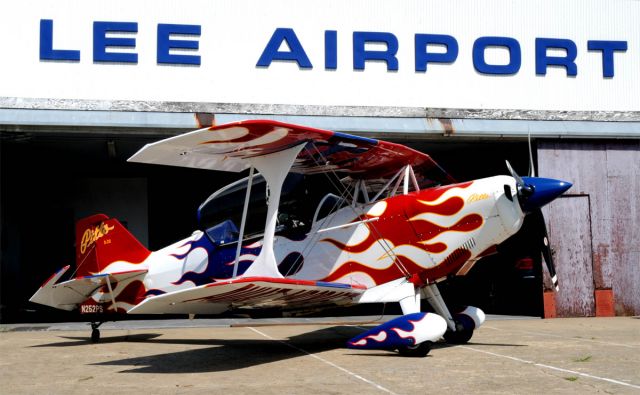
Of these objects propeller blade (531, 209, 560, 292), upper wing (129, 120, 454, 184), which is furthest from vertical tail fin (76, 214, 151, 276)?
propeller blade (531, 209, 560, 292)

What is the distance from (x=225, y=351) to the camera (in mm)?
9234

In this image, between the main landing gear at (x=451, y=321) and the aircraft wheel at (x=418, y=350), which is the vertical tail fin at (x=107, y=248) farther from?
the aircraft wheel at (x=418, y=350)

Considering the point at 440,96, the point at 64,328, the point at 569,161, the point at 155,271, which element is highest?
the point at 440,96

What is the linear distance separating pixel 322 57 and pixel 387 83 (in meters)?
1.46

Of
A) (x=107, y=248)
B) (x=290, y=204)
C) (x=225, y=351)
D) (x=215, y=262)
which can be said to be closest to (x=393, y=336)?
(x=290, y=204)

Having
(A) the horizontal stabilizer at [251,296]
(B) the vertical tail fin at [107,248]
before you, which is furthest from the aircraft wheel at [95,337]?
(A) the horizontal stabilizer at [251,296]

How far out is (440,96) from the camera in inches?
603

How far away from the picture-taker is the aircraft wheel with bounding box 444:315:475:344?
938 cm

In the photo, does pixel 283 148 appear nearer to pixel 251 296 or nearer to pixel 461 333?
pixel 251 296

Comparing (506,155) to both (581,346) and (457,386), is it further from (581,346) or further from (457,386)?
(457,386)

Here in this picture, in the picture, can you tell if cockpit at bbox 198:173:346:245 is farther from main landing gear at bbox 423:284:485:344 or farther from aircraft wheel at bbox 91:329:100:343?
aircraft wheel at bbox 91:329:100:343

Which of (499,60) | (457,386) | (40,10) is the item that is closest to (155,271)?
(457,386)

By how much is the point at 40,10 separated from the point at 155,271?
6.72 metres

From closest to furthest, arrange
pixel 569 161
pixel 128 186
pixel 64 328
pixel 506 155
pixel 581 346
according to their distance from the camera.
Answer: pixel 581 346
pixel 64 328
pixel 569 161
pixel 506 155
pixel 128 186
